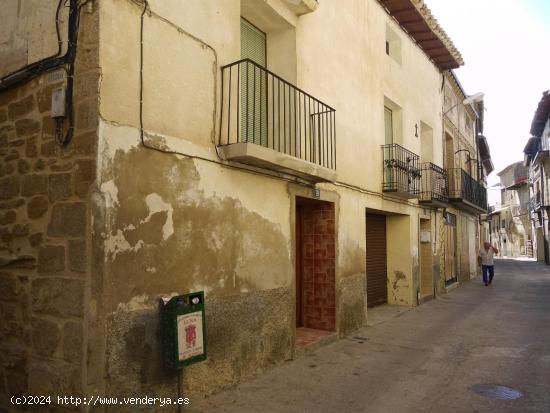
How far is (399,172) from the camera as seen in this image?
972 cm

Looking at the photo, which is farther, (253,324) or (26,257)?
(253,324)

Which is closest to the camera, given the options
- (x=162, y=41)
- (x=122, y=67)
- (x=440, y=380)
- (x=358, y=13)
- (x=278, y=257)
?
(x=122, y=67)

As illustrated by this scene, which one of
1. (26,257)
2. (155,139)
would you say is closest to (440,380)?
(155,139)

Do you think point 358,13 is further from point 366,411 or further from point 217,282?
point 366,411

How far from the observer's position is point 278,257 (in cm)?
568

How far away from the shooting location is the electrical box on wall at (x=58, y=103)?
370cm

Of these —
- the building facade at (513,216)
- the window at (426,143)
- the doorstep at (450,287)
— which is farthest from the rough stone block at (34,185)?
the building facade at (513,216)

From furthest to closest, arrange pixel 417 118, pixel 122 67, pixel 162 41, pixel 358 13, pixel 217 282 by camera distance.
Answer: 1. pixel 417 118
2. pixel 358 13
3. pixel 217 282
4. pixel 162 41
5. pixel 122 67

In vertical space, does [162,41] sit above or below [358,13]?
below

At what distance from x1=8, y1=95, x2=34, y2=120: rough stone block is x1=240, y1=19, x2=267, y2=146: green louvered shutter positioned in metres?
2.43

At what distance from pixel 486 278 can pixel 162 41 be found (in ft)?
47.6

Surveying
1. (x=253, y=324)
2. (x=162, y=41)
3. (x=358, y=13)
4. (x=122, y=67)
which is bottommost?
(x=253, y=324)

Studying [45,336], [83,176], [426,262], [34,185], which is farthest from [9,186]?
[426,262]

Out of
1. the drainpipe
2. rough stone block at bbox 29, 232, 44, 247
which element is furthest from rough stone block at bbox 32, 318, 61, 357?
Answer: the drainpipe
